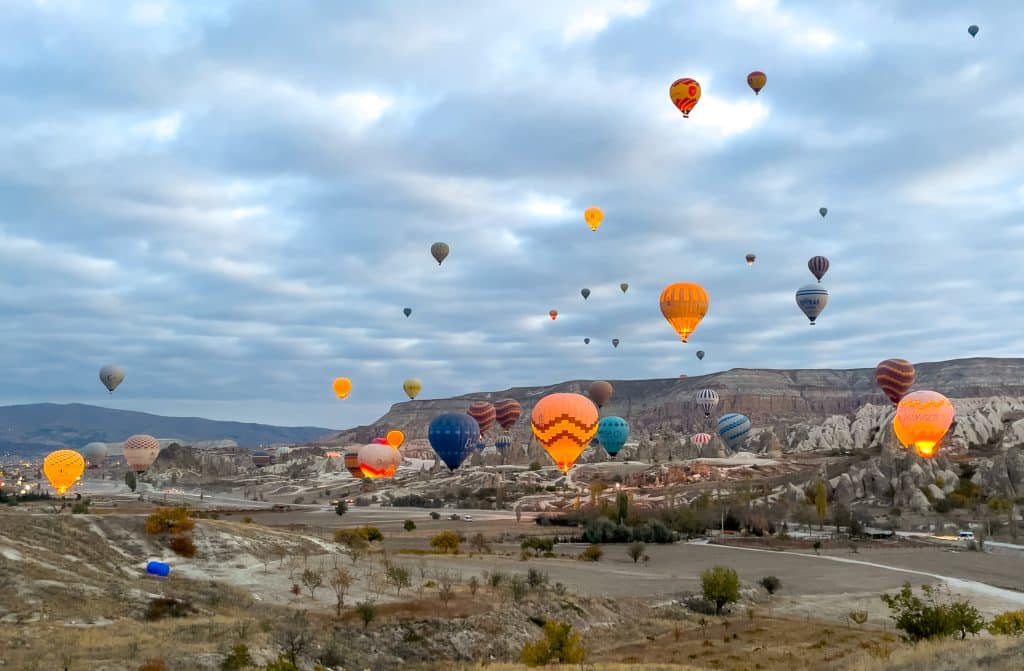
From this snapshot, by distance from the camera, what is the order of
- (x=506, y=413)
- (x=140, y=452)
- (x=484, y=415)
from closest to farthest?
(x=140, y=452)
(x=484, y=415)
(x=506, y=413)

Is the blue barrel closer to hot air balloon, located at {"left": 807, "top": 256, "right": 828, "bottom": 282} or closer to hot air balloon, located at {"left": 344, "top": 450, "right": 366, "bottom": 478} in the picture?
hot air balloon, located at {"left": 807, "top": 256, "right": 828, "bottom": 282}

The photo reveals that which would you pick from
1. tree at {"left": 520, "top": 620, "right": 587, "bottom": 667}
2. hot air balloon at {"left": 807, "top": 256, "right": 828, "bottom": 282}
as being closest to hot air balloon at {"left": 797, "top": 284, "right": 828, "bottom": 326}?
hot air balloon at {"left": 807, "top": 256, "right": 828, "bottom": 282}

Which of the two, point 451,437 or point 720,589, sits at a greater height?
point 451,437

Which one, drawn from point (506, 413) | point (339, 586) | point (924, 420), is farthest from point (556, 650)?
point (506, 413)

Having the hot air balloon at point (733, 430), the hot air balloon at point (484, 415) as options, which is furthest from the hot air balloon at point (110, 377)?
the hot air balloon at point (733, 430)

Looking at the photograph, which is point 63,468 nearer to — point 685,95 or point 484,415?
point 484,415

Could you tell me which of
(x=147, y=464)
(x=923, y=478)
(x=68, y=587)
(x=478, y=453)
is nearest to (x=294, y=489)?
(x=478, y=453)
